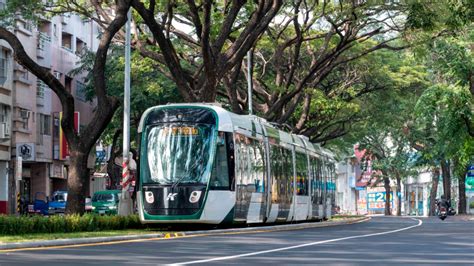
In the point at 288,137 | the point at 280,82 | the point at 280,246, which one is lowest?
the point at 280,246

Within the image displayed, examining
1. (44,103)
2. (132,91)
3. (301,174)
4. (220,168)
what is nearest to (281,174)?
(301,174)

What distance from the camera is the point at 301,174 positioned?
38.2 m

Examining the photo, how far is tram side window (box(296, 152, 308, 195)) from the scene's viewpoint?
37594 millimetres

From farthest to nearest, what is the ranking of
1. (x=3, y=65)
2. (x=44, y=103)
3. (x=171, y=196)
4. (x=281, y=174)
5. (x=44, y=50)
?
(x=44, y=103) → (x=44, y=50) → (x=3, y=65) → (x=281, y=174) → (x=171, y=196)

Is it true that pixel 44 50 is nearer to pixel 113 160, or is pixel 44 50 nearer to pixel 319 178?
pixel 113 160

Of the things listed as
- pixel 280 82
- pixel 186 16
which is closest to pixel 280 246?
pixel 186 16

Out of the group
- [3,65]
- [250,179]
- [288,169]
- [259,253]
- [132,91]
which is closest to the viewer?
[259,253]

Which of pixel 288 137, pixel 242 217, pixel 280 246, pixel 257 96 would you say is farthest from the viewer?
pixel 257 96

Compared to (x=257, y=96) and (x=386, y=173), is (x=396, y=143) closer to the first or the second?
(x=386, y=173)

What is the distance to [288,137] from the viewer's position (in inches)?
1426

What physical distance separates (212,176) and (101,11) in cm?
1093

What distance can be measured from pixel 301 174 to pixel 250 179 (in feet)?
27.0

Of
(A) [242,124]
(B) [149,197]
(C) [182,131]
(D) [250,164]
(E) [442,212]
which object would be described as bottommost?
(E) [442,212]

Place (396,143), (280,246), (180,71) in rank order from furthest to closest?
(396,143) → (180,71) → (280,246)
